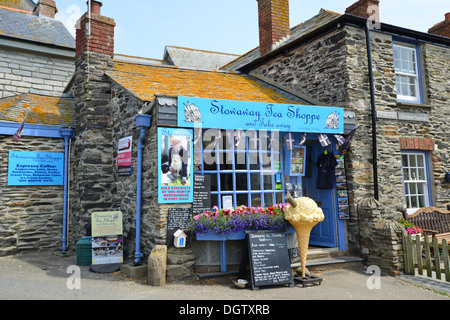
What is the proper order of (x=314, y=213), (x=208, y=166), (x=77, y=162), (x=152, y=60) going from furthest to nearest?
(x=152, y=60) < (x=77, y=162) < (x=208, y=166) < (x=314, y=213)

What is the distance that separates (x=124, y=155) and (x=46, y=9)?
1134cm

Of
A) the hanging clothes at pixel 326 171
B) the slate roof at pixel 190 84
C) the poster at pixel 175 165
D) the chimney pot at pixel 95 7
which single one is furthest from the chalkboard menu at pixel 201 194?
the chimney pot at pixel 95 7

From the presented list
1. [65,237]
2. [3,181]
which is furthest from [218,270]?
[3,181]

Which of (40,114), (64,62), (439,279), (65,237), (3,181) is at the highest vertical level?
(64,62)

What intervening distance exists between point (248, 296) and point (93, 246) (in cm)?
349

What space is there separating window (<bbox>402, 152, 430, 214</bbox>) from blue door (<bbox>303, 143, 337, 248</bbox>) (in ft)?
7.99

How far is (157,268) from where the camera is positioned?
584 cm

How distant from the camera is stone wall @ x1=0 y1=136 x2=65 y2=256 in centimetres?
842

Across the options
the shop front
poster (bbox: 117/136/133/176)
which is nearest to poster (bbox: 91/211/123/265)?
poster (bbox: 117/136/133/176)

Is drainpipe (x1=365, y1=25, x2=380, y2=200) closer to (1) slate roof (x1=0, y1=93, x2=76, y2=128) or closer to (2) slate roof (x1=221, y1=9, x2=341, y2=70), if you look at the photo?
(2) slate roof (x1=221, y1=9, x2=341, y2=70)

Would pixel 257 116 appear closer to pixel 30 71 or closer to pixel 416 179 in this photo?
pixel 416 179

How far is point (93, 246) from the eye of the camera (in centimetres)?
713

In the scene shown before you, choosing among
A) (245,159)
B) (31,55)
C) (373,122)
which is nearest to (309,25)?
(373,122)

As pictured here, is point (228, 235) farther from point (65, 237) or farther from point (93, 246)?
point (65, 237)
